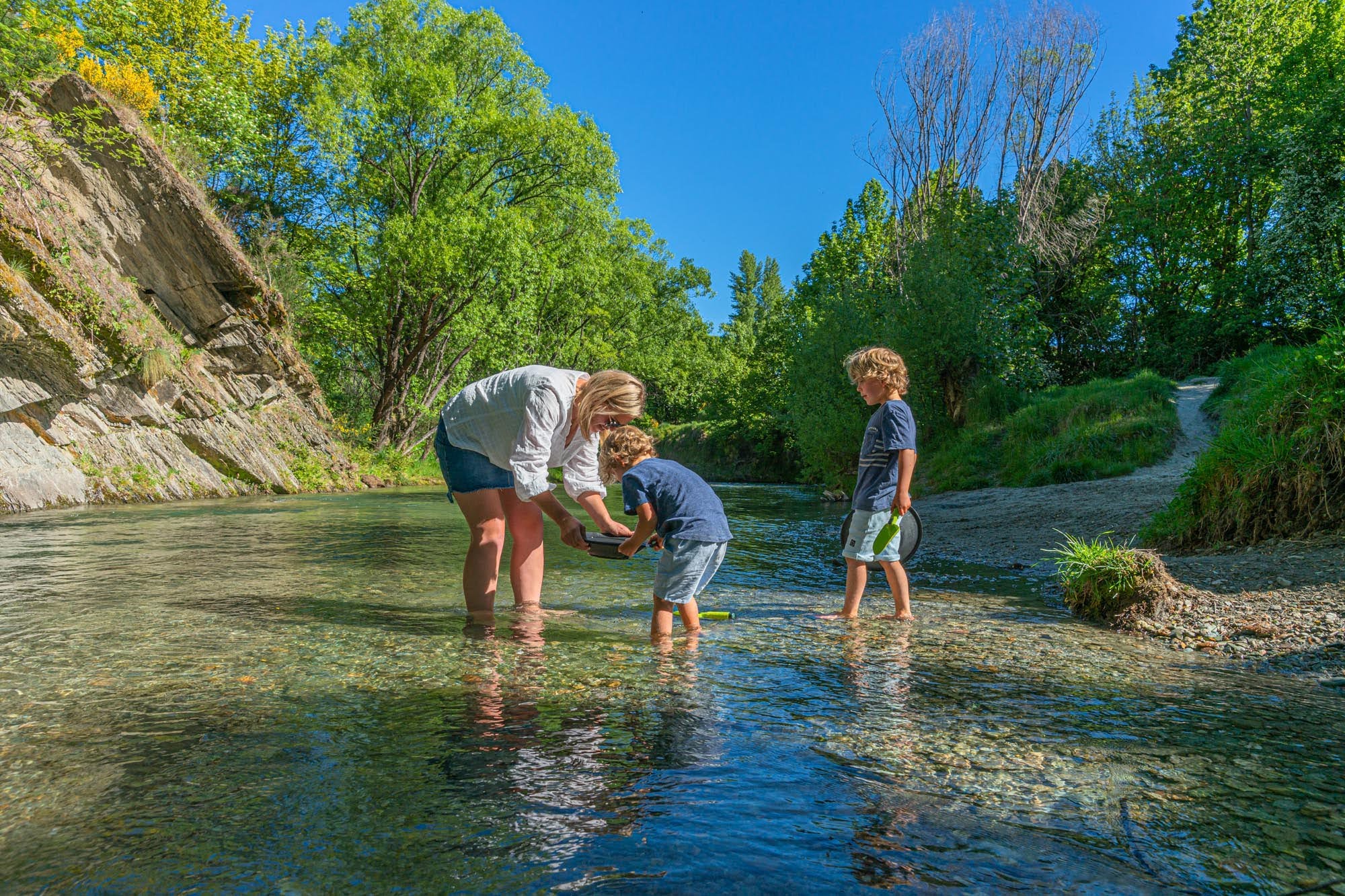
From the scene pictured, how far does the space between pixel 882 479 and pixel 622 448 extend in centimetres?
204

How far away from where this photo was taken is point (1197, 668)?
14.2 ft

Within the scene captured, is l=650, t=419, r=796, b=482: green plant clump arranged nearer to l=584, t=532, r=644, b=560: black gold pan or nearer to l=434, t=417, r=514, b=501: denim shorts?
l=434, t=417, r=514, b=501: denim shorts

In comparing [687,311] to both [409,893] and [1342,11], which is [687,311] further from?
[409,893]

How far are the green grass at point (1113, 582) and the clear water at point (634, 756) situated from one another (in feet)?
1.16

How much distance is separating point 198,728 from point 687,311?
159ft

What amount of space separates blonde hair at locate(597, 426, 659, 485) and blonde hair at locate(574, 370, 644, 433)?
21 cm

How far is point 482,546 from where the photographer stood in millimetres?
5469

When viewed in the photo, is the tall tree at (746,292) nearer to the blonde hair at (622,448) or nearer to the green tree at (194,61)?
the green tree at (194,61)

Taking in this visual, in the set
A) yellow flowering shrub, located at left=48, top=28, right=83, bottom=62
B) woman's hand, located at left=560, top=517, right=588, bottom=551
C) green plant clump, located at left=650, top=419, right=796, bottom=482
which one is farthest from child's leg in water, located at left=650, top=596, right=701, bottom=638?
green plant clump, located at left=650, top=419, right=796, bottom=482

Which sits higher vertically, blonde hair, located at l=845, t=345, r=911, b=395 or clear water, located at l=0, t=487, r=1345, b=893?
blonde hair, located at l=845, t=345, r=911, b=395

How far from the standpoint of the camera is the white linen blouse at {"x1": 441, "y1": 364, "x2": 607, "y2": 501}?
4.80 metres

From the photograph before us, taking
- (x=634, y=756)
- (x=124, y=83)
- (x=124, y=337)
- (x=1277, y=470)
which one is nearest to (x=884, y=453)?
(x=634, y=756)

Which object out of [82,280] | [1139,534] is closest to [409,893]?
[1139,534]

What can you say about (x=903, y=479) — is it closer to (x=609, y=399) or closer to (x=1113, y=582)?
(x=1113, y=582)
